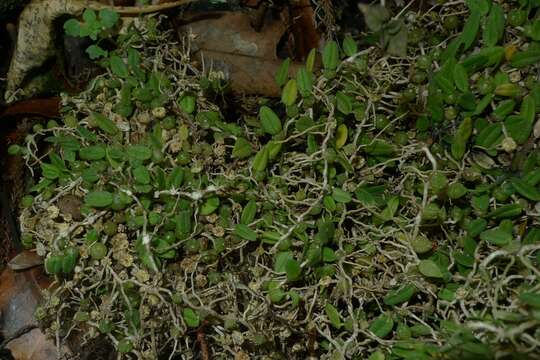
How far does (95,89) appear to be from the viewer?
213 cm

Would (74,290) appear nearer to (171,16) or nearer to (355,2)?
(171,16)

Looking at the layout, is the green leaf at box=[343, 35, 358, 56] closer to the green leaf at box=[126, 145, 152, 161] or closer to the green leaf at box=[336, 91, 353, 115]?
the green leaf at box=[336, 91, 353, 115]

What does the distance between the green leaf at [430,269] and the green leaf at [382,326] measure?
16 centimetres

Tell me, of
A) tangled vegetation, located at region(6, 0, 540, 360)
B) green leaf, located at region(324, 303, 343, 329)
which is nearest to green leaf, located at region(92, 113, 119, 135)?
tangled vegetation, located at region(6, 0, 540, 360)

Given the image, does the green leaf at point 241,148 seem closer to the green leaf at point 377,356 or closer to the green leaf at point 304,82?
the green leaf at point 304,82

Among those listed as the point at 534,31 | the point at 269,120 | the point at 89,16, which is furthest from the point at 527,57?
the point at 89,16

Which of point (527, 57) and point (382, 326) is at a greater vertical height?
point (527, 57)

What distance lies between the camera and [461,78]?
5.96ft

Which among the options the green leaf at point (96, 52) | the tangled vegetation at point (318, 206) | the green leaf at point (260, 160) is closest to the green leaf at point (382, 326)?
the tangled vegetation at point (318, 206)

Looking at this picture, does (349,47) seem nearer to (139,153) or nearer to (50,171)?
(139,153)

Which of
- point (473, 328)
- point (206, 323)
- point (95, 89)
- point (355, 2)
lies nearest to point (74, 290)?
point (206, 323)

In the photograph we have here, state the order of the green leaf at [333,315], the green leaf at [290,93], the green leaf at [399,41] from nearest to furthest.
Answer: the green leaf at [399,41]
the green leaf at [333,315]
the green leaf at [290,93]

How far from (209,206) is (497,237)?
0.75 metres

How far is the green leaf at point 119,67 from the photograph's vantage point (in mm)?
2053
